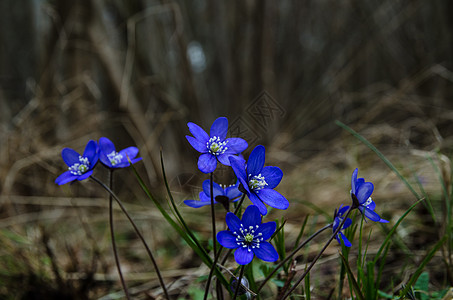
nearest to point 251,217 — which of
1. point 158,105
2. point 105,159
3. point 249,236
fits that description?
point 249,236

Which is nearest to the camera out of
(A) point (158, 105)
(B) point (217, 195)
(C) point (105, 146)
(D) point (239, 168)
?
(D) point (239, 168)

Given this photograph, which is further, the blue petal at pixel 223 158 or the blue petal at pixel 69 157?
the blue petal at pixel 69 157

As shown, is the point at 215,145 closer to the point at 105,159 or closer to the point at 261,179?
the point at 261,179

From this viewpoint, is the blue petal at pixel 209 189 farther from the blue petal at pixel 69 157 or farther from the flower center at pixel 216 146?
the blue petal at pixel 69 157

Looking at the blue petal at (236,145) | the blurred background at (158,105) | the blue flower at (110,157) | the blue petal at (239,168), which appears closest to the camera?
the blue petal at (239,168)

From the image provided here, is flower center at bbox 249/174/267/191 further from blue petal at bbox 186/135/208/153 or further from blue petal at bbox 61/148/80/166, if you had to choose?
blue petal at bbox 61/148/80/166

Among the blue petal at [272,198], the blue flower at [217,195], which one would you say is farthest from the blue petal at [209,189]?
the blue petal at [272,198]
